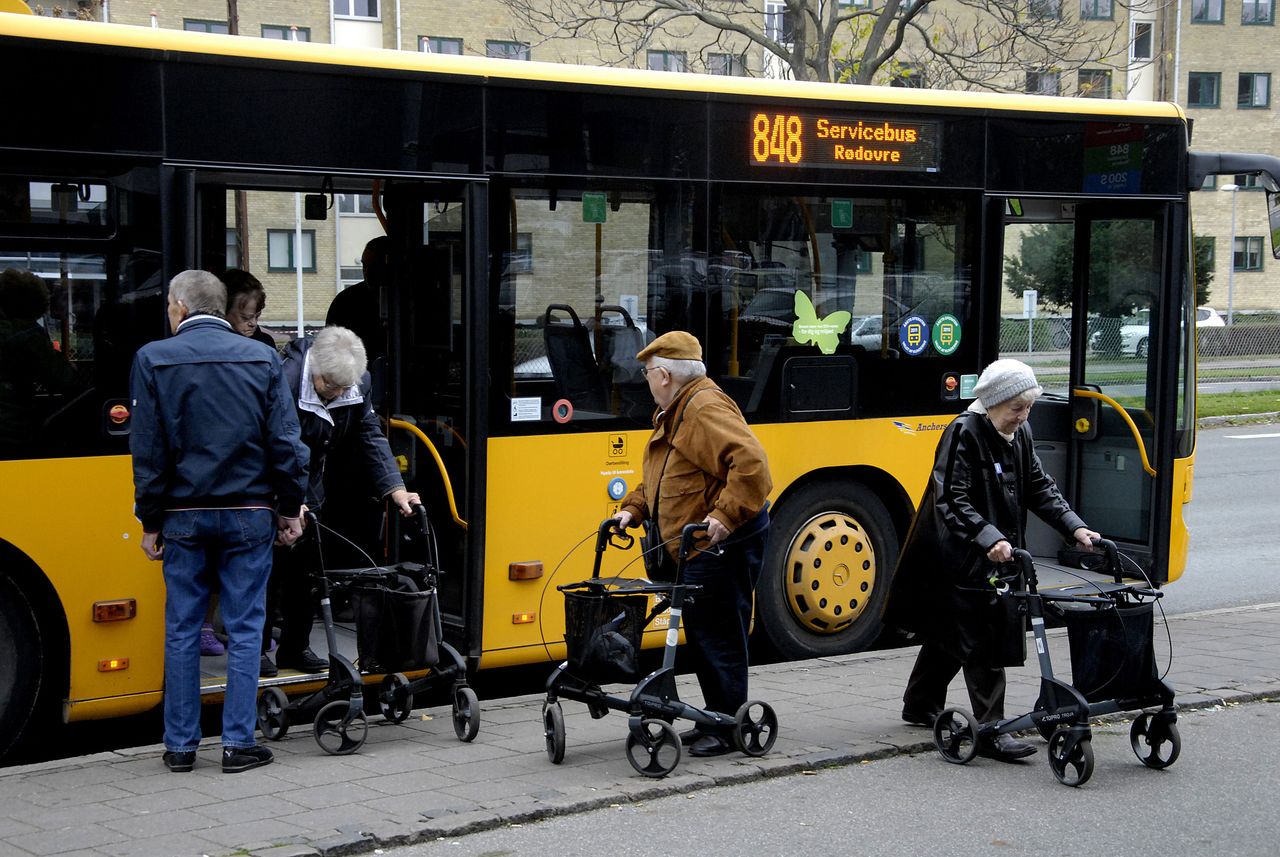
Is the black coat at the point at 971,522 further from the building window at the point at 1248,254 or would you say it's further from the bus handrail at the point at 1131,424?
the building window at the point at 1248,254

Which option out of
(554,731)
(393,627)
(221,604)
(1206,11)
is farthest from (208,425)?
(1206,11)

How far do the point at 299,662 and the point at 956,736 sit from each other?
2.95 metres

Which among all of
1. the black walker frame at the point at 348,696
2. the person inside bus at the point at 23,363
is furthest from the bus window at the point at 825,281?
the person inside bus at the point at 23,363

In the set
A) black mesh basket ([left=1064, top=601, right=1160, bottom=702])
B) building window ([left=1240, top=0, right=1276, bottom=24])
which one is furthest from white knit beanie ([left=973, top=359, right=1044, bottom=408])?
building window ([left=1240, top=0, right=1276, bottom=24])

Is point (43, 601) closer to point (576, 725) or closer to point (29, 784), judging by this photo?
point (29, 784)

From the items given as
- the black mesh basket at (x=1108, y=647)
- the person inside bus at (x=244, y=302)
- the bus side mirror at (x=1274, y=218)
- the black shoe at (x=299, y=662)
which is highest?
the bus side mirror at (x=1274, y=218)

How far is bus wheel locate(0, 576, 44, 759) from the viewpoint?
6.31 m

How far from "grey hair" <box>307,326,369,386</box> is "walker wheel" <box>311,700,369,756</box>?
138 centimetres

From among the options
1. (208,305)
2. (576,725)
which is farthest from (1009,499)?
(208,305)

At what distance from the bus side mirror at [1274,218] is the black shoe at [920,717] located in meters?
3.86

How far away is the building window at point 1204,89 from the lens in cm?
6159

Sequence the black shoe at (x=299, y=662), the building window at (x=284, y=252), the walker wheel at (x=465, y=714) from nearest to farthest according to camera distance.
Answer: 1. the walker wheel at (x=465, y=714)
2. the black shoe at (x=299, y=662)
3. the building window at (x=284, y=252)

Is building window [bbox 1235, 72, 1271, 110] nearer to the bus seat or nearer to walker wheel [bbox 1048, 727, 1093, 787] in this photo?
the bus seat

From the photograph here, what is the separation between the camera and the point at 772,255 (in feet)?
27.3
